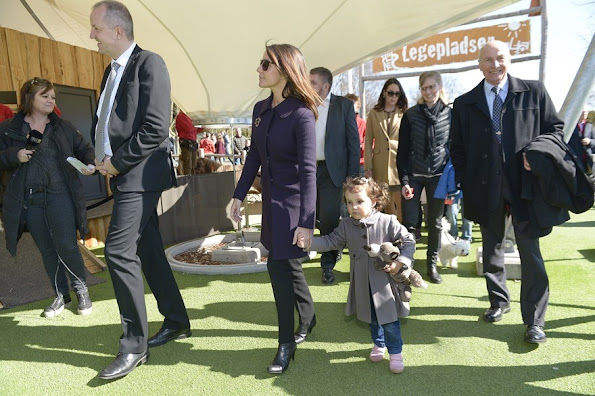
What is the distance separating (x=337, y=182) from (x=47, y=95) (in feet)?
8.07

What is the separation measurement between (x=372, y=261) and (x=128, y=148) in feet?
4.99

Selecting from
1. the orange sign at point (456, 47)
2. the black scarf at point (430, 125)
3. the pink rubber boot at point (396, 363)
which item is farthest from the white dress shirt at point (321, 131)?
the orange sign at point (456, 47)

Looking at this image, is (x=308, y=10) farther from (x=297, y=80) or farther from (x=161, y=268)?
(x=161, y=268)

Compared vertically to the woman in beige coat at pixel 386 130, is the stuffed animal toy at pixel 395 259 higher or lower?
lower

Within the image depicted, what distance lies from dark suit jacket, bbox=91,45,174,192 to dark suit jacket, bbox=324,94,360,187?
1.77 m

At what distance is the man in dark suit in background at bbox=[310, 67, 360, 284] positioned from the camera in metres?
4.07

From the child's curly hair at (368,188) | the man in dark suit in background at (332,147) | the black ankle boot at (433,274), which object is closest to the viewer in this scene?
the child's curly hair at (368,188)

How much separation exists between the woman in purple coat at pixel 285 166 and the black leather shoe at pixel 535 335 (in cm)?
145

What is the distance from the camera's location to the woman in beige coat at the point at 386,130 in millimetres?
4812

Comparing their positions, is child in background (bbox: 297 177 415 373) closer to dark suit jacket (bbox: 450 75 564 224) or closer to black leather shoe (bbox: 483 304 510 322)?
dark suit jacket (bbox: 450 75 564 224)

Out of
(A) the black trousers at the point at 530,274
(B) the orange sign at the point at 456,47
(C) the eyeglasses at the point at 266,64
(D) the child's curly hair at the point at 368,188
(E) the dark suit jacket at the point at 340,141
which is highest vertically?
(B) the orange sign at the point at 456,47

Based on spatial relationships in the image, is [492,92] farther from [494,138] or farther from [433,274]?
[433,274]

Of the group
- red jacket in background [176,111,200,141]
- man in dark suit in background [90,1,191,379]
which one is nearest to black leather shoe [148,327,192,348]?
man in dark suit in background [90,1,191,379]

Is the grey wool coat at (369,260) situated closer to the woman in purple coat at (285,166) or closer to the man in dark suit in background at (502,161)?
the woman in purple coat at (285,166)
